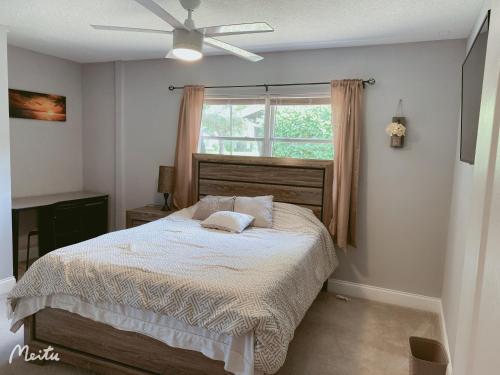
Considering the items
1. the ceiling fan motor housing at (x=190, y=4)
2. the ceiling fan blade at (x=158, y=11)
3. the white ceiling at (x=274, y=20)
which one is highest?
the white ceiling at (x=274, y=20)

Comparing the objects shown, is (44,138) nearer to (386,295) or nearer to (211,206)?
(211,206)

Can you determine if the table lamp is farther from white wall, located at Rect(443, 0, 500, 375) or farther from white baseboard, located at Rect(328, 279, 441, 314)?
white wall, located at Rect(443, 0, 500, 375)

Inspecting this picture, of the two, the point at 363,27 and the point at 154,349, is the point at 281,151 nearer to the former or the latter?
the point at 363,27

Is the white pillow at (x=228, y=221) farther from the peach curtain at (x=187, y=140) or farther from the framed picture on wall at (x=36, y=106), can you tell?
the framed picture on wall at (x=36, y=106)

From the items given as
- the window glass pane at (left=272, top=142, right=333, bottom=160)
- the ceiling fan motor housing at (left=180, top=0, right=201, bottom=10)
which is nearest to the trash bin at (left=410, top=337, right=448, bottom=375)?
the window glass pane at (left=272, top=142, right=333, bottom=160)

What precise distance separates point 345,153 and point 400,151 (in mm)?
Result: 500

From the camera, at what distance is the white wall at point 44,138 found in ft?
13.9

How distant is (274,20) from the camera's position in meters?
2.94

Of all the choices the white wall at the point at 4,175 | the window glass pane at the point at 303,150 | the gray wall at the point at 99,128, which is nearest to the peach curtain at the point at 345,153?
the window glass pane at the point at 303,150

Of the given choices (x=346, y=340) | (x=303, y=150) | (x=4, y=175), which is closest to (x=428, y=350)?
(x=346, y=340)

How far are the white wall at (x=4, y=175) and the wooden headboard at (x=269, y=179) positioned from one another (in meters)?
1.79

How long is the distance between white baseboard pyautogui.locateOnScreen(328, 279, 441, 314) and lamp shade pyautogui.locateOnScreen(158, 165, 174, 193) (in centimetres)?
206

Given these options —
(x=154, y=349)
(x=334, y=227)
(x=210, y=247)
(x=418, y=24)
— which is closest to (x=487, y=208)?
(x=154, y=349)

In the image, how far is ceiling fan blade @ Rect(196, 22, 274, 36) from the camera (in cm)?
227
